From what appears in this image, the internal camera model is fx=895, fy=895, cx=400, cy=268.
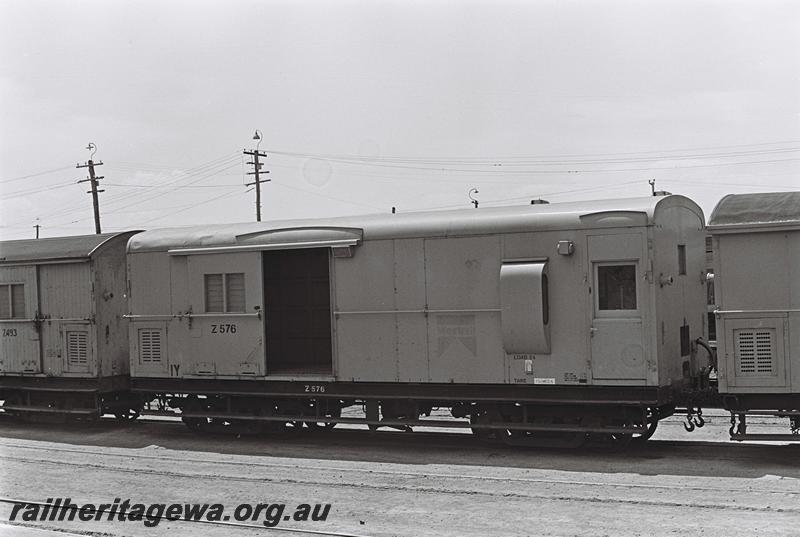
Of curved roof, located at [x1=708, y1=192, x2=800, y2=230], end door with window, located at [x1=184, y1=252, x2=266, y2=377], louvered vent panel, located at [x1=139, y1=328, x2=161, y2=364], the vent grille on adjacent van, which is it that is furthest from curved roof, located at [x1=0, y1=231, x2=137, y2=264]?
the vent grille on adjacent van

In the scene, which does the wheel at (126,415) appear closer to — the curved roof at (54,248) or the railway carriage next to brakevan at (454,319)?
the railway carriage next to brakevan at (454,319)

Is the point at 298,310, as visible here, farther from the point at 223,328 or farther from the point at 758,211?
the point at 758,211

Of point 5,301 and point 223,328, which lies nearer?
point 223,328

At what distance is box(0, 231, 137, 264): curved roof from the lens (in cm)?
1755

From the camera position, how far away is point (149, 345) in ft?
53.3

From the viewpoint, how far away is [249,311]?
49.3ft

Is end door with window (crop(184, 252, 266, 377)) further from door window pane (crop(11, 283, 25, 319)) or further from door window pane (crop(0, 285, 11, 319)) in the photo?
door window pane (crop(0, 285, 11, 319))

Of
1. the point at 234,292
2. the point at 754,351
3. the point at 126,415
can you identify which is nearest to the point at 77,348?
the point at 126,415

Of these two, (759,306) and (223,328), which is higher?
(759,306)

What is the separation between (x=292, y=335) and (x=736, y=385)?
28.2 feet

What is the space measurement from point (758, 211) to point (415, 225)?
16.1 ft

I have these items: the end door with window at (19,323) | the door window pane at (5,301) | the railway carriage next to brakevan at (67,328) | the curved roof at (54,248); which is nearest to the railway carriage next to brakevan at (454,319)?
the railway carriage next to brakevan at (67,328)

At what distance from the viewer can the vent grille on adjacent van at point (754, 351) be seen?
11.7 metres

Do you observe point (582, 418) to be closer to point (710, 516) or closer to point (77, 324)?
point (710, 516)
